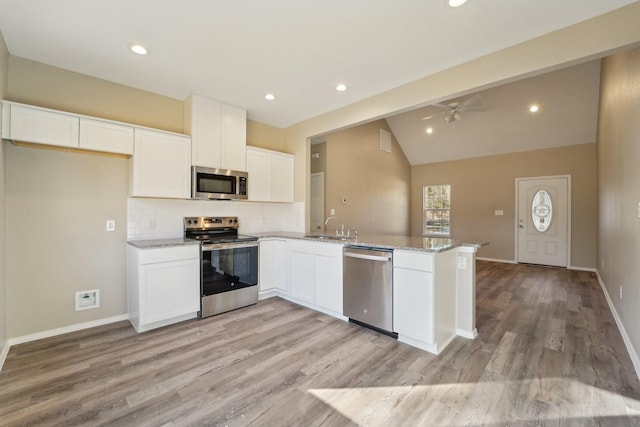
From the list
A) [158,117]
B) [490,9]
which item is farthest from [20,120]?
[490,9]

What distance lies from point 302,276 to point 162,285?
155 centimetres

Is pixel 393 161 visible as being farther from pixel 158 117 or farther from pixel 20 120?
pixel 20 120

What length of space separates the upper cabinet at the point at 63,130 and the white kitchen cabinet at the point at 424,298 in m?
2.97

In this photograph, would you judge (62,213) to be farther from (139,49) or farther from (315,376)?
(315,376)

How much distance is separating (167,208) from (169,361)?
1.81 meters

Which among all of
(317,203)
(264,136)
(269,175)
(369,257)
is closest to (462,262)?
(369,257)

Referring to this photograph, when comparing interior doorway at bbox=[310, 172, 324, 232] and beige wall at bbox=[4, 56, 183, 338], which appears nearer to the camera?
beige wall at bbox=[4, 56, 183, 338]

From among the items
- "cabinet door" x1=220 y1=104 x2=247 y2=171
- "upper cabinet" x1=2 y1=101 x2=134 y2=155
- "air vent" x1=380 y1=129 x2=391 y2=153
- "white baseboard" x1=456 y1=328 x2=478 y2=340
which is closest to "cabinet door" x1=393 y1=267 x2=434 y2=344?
"white baseboard" x1=456 y1=328 x2=478 y2=340

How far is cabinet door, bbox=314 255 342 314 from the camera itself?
3.15 meters

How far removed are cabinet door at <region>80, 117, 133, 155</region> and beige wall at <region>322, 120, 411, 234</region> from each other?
10.8 feet

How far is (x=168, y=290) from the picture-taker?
9.64 ft

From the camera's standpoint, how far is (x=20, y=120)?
239 cm

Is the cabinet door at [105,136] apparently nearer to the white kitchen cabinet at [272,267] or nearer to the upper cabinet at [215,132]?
the upper cabinet at [215,132]

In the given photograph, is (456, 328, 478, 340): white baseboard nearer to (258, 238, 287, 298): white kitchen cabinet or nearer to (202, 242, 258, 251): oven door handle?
(258, 238, 287, 298): white kitchen cabinet
